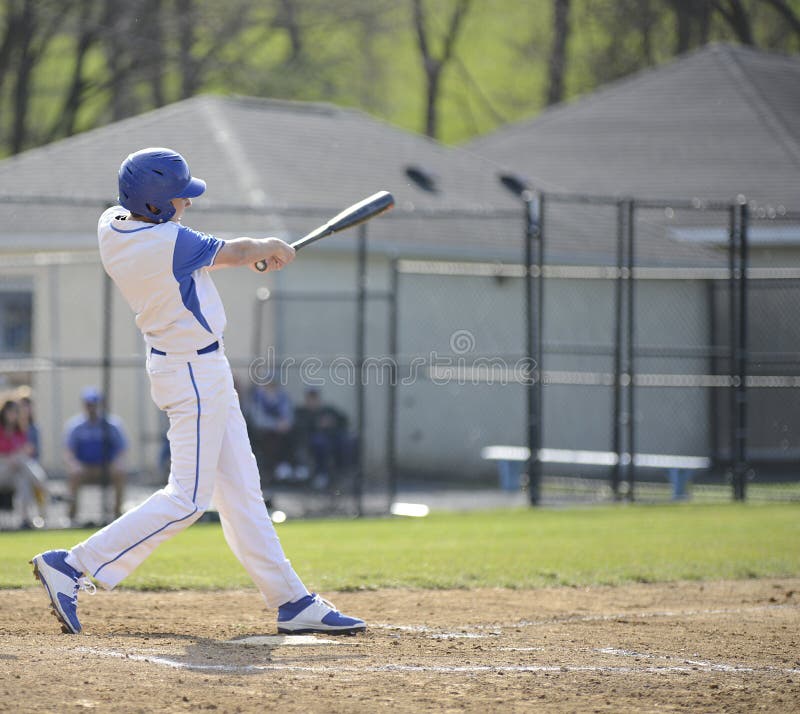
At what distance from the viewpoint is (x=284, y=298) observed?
557 inches

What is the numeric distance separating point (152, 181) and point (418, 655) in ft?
7.27

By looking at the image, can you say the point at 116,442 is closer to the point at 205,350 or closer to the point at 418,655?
the point at 205,350

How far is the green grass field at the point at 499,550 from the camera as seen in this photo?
7.82m

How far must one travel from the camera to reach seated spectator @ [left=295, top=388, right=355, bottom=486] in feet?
→ 45.2

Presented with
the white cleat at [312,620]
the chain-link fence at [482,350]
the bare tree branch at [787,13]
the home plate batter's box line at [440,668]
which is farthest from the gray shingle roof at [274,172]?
the bare tree branch at [787,13]

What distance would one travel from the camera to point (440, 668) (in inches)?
195

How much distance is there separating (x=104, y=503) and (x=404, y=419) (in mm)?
6510

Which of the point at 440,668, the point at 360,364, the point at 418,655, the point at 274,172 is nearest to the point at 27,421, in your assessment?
the point at 360,364

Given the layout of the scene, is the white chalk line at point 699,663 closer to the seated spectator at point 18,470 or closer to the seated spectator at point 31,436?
the seated spectator at point 18,470

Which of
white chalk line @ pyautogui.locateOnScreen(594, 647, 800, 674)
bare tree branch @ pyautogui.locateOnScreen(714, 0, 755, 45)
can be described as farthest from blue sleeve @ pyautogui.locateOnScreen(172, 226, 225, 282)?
bare tree branch @ pyautogui.locateOnScreen(714, 0, 755, 45)

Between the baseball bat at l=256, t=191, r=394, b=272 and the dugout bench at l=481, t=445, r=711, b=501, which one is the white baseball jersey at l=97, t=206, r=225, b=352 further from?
the dugout bench at l=481, t=445, r=711, b=501

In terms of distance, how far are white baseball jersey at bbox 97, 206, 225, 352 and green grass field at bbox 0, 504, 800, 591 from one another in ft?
7.83

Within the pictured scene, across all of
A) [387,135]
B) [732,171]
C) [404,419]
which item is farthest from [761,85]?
[404,419]

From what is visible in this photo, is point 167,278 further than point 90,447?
No
